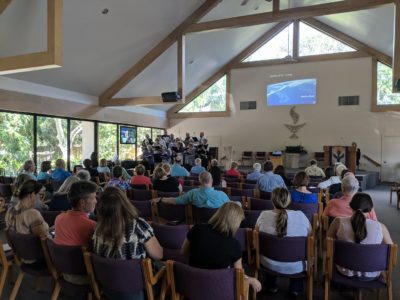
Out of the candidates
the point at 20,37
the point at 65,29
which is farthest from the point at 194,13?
the point at 20,37

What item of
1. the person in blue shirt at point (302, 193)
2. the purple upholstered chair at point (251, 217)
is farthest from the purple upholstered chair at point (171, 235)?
the person in blue shirt at point (302, 193)

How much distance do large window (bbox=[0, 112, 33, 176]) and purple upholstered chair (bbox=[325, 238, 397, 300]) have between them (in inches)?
335

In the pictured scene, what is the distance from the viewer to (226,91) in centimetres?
1510

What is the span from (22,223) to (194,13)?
8853 millimetres

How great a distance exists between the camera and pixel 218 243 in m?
1.93

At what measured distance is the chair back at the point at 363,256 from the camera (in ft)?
7.15

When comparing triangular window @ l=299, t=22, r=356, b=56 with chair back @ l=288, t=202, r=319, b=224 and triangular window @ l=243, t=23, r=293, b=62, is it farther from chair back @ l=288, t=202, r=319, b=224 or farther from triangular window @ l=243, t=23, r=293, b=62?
chair back @ l=288, t=202, r=319, b=224

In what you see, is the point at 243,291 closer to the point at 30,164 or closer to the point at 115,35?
the point at 30,164

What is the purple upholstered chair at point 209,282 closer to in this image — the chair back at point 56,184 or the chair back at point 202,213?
the chair back at point 202,213

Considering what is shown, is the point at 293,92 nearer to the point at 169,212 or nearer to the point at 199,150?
the point at 199,150

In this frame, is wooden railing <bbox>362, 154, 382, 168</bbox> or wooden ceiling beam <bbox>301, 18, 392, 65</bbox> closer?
wooden ceiling beam <bbox>301, 18, 392, 65</bbox>

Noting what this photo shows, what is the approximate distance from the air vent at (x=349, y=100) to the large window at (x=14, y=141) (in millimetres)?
11628

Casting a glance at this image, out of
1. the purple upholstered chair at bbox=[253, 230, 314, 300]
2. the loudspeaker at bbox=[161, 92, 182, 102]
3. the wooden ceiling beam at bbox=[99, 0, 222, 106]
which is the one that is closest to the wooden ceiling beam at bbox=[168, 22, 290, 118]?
the wooden ceiling beam at bbox=[99, 0, 222, 106]

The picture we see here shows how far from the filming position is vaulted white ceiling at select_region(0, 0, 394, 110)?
6.92 m
